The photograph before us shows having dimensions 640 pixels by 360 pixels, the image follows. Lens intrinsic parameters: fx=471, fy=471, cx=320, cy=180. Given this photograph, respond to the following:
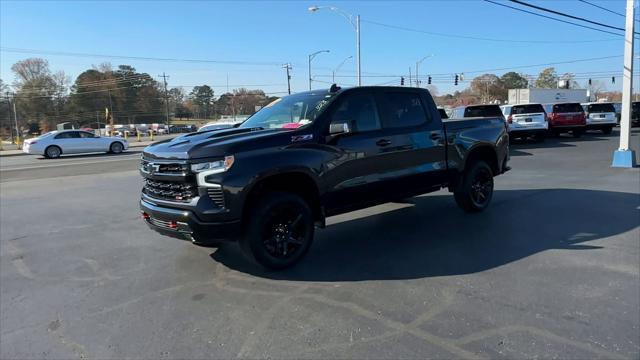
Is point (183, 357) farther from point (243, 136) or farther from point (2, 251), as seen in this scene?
point (2, 251)

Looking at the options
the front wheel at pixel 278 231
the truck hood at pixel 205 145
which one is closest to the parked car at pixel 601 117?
the front wheel at pixel 278 231

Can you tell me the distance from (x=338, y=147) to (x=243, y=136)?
1.07 meters

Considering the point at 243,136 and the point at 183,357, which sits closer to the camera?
the point at 183,357

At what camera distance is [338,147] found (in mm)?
5227

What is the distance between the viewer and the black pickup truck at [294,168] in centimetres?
443

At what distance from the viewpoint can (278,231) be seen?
4.87 meters

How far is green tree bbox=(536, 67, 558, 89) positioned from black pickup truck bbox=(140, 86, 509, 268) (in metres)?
130

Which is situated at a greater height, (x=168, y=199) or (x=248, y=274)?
(x=168, y=199)

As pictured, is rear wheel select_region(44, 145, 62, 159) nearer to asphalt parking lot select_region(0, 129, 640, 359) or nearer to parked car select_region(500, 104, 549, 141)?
asphalt parking lot select_region(0, 129, 640, 359)

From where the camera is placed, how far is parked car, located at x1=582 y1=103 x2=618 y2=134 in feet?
87.1

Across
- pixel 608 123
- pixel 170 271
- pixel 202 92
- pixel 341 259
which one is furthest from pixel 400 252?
pixel 202 92

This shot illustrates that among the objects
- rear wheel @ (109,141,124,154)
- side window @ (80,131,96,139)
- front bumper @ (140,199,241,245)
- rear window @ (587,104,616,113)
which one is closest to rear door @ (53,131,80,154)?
side window @ (80,131,96,139)

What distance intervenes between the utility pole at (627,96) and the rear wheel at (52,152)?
86.3 feet

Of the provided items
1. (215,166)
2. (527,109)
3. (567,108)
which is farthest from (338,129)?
(567,108)
